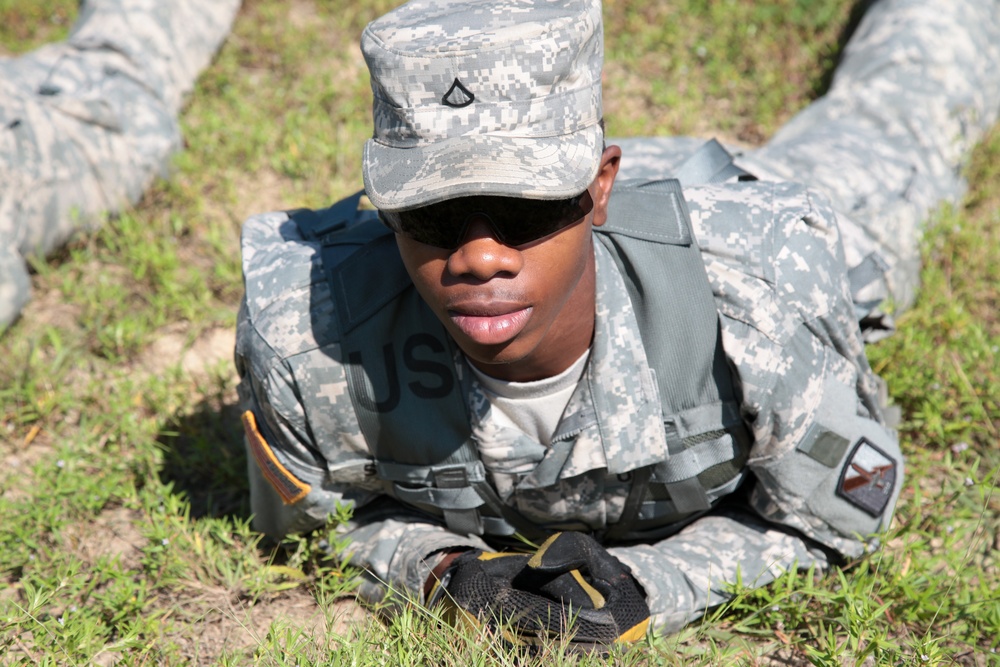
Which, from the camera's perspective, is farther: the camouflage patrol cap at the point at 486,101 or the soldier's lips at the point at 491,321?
the soldier's lips at the point at 491,321

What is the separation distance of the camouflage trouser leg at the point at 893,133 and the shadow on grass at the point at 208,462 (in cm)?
160

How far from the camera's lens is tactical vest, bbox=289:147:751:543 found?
2430 millimetres

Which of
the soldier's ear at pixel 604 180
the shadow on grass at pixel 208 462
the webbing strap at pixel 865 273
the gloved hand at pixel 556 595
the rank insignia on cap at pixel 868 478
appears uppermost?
the soldier's ear at pixel 604 180

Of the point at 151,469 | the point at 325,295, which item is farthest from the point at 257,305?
the point at 151,469

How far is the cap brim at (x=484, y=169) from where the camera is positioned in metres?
1.94

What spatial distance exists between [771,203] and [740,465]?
0.68 metres

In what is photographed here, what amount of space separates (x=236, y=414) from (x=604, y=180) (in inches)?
70.1

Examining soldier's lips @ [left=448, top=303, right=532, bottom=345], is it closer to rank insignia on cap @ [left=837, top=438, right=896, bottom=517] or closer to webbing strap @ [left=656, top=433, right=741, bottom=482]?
webbing strap @ [left=656, top=433, right=741, bottom=482]

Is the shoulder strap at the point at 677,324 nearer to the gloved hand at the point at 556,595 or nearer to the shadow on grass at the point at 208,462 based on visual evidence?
the gloved hand at the point at 556,595

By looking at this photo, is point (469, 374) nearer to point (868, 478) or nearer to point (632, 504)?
point (632, 504)

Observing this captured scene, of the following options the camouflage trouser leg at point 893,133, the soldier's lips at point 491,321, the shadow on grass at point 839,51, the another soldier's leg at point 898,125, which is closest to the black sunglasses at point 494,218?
the soldier's lips at point 491,321

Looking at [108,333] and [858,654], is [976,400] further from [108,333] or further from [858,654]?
[108,333]

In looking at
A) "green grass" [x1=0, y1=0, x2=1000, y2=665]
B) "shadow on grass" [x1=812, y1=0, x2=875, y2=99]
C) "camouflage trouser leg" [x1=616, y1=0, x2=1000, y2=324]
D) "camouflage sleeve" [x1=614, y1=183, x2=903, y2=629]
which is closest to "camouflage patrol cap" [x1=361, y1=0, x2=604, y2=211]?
"camouflage sleeve" [x1=614, y1=183, x2=903, y2=629]

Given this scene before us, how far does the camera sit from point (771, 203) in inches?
99.3
